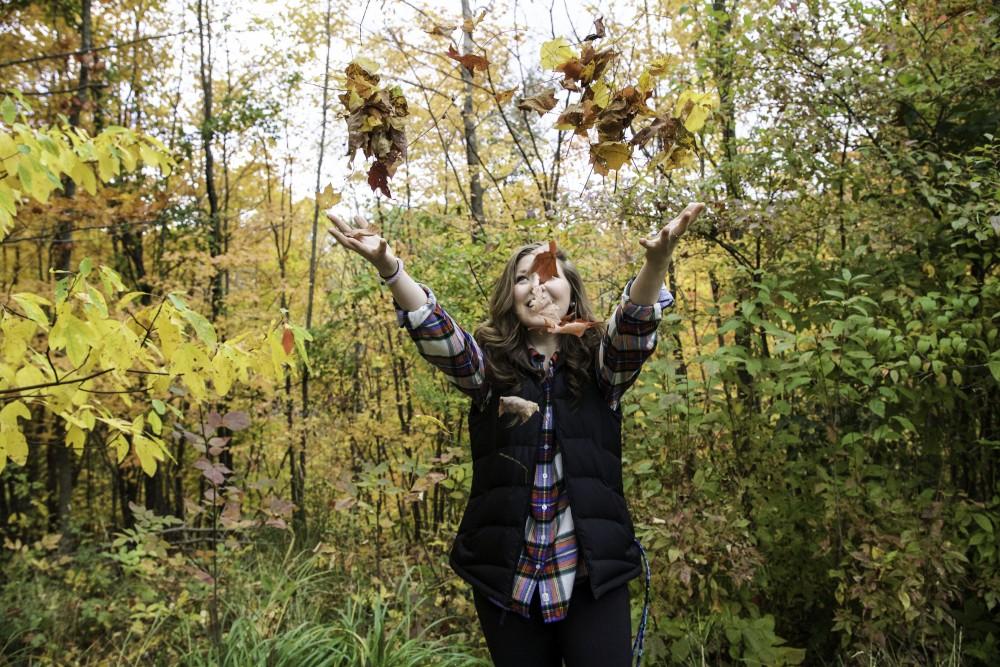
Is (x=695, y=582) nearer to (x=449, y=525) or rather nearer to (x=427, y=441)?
(x=449, y=525)

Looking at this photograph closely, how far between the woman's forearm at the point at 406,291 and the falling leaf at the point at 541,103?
1.50 ft

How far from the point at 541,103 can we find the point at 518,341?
25.4 inches

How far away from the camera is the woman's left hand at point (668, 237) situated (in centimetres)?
144

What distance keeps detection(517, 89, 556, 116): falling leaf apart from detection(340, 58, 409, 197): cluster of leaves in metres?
0.25

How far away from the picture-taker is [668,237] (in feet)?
4.87

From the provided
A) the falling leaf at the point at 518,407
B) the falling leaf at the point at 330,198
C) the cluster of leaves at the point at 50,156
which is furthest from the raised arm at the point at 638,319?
the cluster of leaves at the point at 50,156

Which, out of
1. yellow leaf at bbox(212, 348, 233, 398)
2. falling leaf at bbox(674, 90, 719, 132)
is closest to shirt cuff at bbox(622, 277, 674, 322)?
falling leaf at bbox(674, 90, 719, 132)

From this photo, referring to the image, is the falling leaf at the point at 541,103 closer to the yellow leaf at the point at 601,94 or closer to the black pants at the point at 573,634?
the yellow leaf at the point at 601,94

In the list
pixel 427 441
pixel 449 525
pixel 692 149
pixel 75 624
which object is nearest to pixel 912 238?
pixel 692 149

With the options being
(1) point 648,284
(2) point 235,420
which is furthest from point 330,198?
(2) point 235,420

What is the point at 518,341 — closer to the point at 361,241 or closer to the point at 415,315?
the point at 415,315

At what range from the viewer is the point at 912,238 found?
2.92 metres

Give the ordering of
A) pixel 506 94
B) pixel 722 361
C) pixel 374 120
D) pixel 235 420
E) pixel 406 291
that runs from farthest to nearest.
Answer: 1. pixel 722 361
2. pixel 235 420
3. pixel 406 291
4. pixel 506 94
5. pixel 374 120

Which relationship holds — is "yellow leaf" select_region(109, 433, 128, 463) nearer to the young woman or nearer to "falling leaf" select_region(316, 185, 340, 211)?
the young woman
